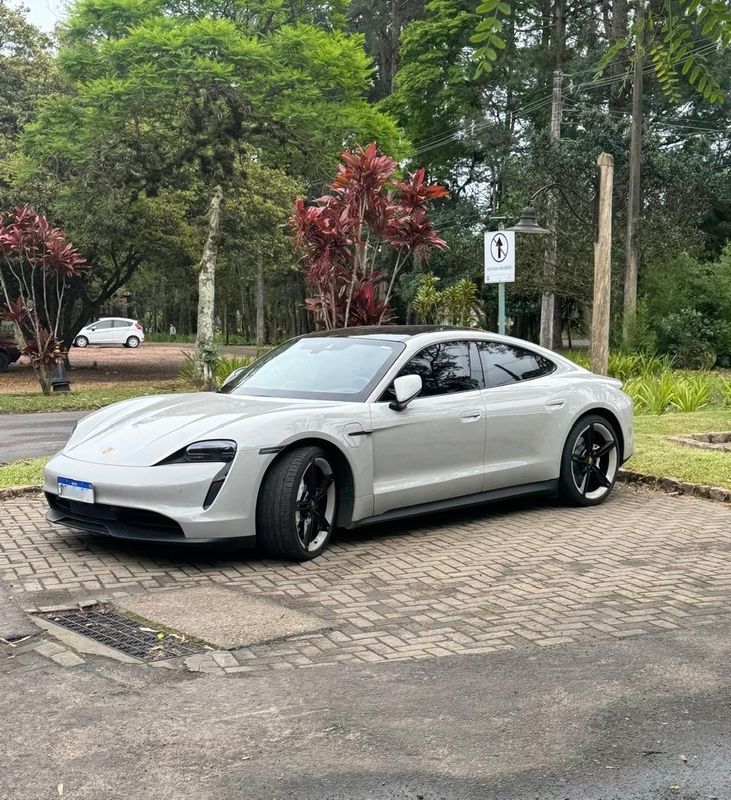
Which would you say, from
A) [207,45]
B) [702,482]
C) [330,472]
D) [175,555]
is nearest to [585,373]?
[702,482]

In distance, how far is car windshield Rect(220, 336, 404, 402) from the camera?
23.3 ft

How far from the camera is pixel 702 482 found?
358 inches

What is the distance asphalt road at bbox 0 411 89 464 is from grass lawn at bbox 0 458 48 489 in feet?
3.40

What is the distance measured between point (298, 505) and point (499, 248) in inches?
273

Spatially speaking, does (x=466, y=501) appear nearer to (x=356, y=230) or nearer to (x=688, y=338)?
(x=356, y=230)

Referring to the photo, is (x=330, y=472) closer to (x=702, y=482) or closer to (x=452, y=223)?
(x=702, y=482)

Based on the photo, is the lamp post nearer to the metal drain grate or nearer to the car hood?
the car hood

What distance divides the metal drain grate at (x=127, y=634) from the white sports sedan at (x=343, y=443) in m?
0.88

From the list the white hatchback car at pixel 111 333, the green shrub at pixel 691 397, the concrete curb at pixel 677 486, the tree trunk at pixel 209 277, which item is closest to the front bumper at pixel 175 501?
the concrete curb at pixel 677 486

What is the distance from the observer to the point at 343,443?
21.6 feet

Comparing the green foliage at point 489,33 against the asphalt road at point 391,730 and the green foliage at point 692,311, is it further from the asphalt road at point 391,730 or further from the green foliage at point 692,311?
the green foliage at point 692,311

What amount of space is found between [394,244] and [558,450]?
5779mm

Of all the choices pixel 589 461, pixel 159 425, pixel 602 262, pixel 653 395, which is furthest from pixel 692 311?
pixel 159 425

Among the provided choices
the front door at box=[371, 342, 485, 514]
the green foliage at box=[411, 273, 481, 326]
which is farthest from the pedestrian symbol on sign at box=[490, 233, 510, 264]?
the green foliage at box=[411, 273, 481, 326]
